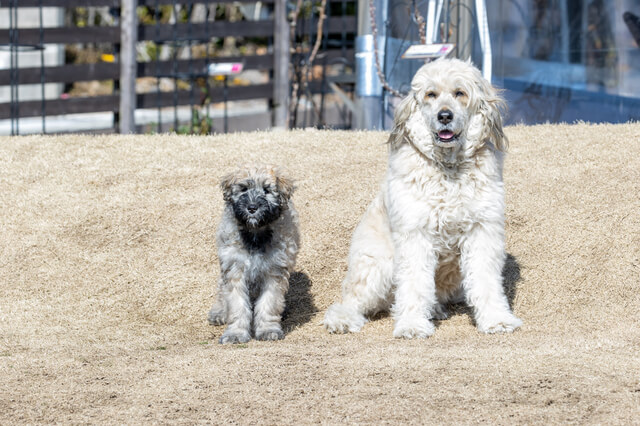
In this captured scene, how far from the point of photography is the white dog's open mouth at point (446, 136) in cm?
568

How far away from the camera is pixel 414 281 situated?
5.87 m

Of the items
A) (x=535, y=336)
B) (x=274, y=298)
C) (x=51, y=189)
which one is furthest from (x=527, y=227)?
(x=51, y=189)

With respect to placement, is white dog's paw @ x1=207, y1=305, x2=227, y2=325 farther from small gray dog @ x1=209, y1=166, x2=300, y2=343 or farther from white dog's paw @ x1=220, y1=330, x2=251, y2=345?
white dog's paw @ x1=220, y1=330, x2=251, y2=345

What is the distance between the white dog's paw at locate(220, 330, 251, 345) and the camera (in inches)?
231

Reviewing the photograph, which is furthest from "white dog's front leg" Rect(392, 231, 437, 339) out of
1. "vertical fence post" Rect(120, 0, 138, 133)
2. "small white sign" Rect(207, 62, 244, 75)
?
"vertical fence post" Rect(120, 0, 138, 133)

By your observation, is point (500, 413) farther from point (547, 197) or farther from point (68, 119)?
point (68, 119)

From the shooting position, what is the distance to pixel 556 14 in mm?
11281

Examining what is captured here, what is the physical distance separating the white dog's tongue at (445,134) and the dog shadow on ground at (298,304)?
1798 mm

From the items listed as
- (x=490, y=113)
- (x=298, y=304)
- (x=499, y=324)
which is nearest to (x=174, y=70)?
(x=298, y=304)

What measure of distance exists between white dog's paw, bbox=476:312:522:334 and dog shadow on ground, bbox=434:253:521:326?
0.53 metres

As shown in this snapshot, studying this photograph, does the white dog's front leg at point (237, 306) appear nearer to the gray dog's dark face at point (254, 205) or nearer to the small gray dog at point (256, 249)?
the small gray dog at point (256, 249)

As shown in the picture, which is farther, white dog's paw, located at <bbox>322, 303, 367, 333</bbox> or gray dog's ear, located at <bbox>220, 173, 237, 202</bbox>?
white dog's paw, located at <bbox>322, 303, 367, 333</bbox>

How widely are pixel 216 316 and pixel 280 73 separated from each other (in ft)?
22.4

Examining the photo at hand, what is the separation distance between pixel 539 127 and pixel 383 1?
297cm
